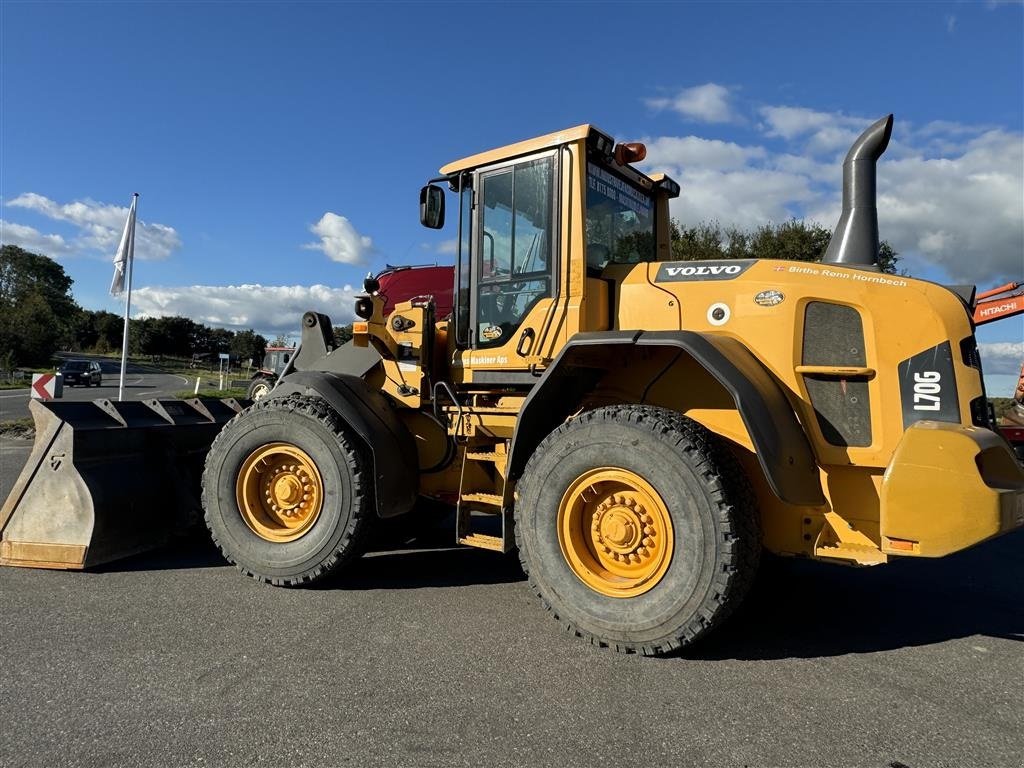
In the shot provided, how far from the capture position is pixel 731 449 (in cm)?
385

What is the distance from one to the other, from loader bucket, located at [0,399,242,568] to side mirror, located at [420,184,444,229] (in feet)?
9.18

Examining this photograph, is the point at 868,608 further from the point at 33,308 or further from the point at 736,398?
the point at 33,308

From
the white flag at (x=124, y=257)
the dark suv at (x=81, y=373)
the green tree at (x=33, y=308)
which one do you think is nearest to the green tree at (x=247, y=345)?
the green tree at (x=33, y=308)

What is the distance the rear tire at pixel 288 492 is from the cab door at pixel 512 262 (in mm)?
1136

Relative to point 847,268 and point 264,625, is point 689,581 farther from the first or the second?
point 264,625

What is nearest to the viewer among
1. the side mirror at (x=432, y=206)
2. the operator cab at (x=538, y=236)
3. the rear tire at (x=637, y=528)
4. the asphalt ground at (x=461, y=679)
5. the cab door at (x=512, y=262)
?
the asphalt ground at (x=461, y=679)

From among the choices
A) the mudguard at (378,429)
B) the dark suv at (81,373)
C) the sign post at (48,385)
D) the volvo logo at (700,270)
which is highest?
the dark suv at (81,373)

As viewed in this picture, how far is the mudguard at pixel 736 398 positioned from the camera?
3371 millimetres

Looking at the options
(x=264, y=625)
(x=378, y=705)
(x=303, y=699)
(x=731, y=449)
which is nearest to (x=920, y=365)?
(x=731, y=449)

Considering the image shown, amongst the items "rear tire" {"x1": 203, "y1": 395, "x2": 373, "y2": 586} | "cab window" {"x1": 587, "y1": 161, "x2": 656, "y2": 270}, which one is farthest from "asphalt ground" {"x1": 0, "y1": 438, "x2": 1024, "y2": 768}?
"cab window" {"x1": 587, "y1": 161, "x2": 656, "y2": 270}

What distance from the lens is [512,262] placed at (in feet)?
15.4

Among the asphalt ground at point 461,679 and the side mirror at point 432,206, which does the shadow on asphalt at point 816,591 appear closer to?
the asphalt ground at point 461,679

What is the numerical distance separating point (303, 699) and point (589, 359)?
2.38 metres

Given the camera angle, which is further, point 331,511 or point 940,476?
point 331,511
